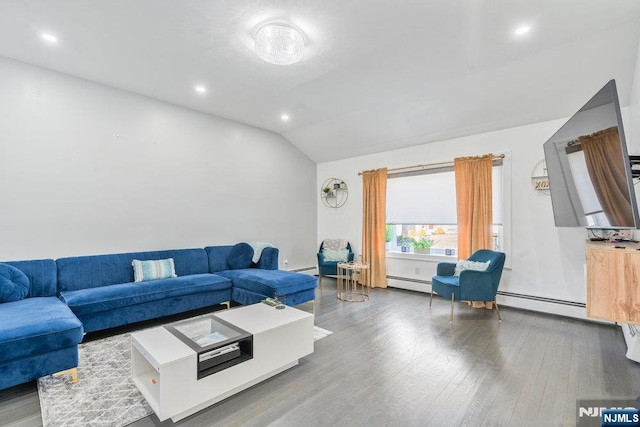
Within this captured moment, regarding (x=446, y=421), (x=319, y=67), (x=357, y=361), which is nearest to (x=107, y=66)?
(x=319, y=67)

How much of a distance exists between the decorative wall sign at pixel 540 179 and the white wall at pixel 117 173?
4.19 metres

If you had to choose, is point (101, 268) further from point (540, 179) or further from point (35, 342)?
point (540, 179)

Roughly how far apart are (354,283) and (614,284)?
11.7 ft

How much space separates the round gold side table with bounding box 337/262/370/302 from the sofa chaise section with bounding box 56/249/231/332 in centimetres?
185

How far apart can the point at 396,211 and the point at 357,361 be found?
3.41 m

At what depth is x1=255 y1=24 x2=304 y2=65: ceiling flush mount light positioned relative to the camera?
250 centimetres

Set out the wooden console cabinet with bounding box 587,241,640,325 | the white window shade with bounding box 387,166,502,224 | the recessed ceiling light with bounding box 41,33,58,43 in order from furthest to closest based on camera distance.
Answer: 1. the white window shade with bounding box 387,166,502,224
2. the recessed ceiling light with bounding box 41,33,58,43
3. the wooden console cabinet with bounding box 587,241,640,325

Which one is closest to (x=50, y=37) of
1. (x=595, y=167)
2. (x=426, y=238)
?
(x=595, y=167)

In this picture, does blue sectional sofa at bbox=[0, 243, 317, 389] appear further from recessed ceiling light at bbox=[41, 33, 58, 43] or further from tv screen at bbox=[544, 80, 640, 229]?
tv screen at bbox=[544, 80, 640, 229]

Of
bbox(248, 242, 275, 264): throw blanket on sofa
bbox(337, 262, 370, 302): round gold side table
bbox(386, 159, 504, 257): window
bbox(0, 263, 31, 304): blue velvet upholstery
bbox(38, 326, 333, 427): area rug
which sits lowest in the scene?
bbox(38, 326, 333, 427): area rug

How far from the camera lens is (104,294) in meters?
3.11

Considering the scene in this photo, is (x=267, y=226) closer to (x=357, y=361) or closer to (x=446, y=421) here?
(x=357, y=361)

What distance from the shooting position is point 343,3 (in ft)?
7.50

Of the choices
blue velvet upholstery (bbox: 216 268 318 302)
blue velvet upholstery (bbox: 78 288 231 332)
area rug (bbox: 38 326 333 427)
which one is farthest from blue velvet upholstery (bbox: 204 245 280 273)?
area rug (bbox: 38 326 333 427)
